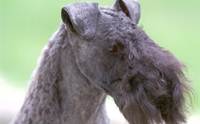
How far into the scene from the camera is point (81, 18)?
2.42 metres

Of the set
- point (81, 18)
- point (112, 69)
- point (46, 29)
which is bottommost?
point (46, 29)

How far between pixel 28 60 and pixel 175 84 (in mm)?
2842

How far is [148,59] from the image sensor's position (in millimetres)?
2330

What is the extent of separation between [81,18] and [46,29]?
282 centimetres

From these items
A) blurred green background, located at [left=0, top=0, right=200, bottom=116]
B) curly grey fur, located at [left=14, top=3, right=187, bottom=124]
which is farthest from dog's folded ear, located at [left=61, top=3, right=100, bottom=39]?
blurred green background, located at [left=0, top=0, right=200, bottom=116]

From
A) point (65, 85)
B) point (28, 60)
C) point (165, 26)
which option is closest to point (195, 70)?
point (165, 26)

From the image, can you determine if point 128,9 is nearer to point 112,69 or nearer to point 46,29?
point 112,69

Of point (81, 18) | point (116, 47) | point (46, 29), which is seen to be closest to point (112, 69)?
point (116, 47)

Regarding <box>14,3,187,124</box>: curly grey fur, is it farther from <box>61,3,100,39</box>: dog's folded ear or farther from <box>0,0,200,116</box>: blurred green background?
<box>0,0,200,116</box>: blurred green background

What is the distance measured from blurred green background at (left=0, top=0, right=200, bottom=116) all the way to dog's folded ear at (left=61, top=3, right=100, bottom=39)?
2413 millimetres

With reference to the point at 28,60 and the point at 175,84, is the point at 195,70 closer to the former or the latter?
the point at 28,60

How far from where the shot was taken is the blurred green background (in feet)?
16.4

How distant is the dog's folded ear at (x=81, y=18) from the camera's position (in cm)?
240

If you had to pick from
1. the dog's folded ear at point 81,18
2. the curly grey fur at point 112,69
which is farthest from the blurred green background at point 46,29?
the dog's folded ear at point 81,18
